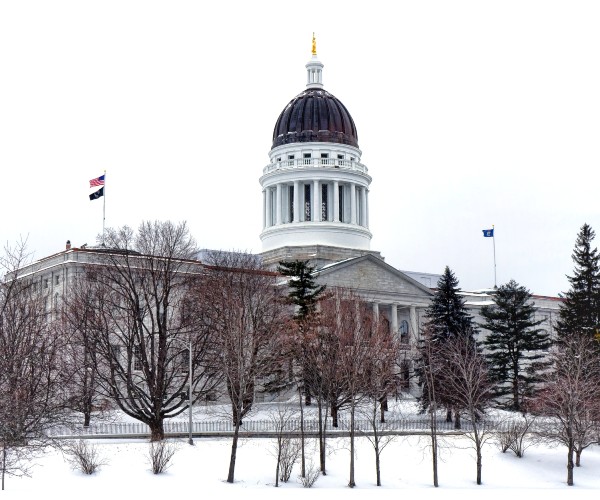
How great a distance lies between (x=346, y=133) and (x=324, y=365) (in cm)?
5489

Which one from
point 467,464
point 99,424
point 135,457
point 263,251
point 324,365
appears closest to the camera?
point 135,457

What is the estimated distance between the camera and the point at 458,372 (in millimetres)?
62438

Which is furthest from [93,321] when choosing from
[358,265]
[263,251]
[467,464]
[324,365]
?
[263,251]

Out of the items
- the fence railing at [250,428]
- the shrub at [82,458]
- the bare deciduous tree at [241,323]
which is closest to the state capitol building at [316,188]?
the bare deciduous tree at [241,323]

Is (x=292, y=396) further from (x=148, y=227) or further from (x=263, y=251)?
(x=263, y=251)

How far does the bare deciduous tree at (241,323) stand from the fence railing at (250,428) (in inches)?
62.0

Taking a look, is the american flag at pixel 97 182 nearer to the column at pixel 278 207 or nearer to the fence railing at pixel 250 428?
the fence railing at pixel 250 428

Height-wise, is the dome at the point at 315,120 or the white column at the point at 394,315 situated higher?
the dome at the point at 315,120

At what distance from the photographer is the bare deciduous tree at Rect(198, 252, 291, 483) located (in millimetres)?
47469

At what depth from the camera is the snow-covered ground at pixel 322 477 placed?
4144cm

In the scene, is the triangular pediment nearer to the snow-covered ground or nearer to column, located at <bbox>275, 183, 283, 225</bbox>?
column, located at <bbox>275, 183, 283, 225</bbox>

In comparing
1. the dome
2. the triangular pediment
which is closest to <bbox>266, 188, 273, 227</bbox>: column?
the dome

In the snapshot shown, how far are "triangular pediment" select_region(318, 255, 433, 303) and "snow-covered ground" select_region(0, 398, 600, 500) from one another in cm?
3423

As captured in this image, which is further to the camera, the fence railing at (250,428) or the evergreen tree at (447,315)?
the evergreen tree at (447,315)
